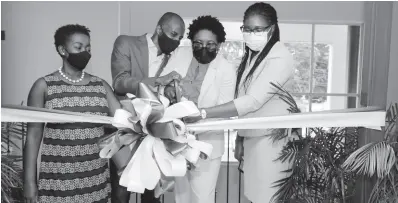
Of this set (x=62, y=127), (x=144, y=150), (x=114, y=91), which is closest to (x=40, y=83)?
(x=62, y=127)

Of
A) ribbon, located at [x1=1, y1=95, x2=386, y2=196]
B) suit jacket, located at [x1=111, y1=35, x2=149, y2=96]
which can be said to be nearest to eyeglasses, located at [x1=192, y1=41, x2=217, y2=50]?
suit jacket, located at [x1=111, y1=35, x2=149, y2=96]

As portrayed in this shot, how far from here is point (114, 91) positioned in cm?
176

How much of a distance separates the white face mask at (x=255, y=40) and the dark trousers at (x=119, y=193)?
0.86m

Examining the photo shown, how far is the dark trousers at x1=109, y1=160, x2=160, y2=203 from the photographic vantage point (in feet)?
6.04

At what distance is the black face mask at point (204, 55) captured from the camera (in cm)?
170

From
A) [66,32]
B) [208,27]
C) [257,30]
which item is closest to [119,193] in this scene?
[66,32]

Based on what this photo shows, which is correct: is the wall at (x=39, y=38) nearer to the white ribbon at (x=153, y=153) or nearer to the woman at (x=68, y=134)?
the woman at (x=68, y=134)

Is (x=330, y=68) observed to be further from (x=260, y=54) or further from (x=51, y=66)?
(x=51, y=66)

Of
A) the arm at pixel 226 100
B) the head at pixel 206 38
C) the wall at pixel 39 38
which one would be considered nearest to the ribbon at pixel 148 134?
the arm at pixel 226 100

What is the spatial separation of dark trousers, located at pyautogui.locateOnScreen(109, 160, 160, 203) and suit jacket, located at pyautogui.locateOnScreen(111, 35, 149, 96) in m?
0.38

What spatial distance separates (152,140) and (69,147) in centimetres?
40

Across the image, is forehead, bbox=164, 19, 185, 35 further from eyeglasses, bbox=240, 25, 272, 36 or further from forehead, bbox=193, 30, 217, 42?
eyeglasses, bbox=240, 25, 272, 36

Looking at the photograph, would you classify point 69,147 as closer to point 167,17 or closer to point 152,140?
point 152,140

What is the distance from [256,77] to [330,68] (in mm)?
475
